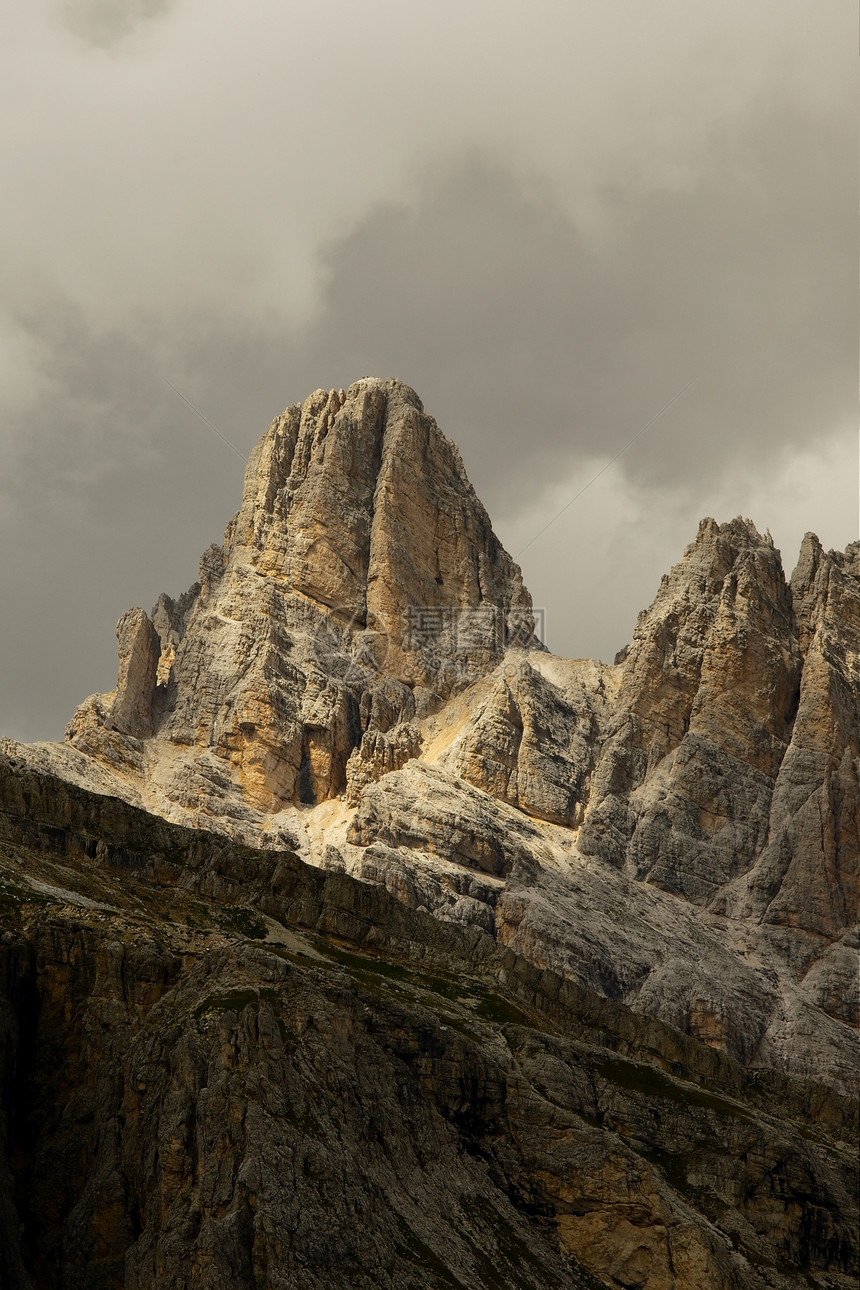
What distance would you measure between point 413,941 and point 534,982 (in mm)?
13066

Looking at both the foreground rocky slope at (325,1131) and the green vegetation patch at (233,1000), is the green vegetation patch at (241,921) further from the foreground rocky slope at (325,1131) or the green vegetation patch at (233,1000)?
the green vegetation patch at (233,1000)

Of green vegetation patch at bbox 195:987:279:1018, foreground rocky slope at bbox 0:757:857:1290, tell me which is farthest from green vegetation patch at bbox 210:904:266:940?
green vegetation patch at bbox 195:987:279:1018

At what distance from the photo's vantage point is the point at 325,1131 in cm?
10088

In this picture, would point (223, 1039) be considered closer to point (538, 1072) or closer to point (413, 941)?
point (538, 1072)

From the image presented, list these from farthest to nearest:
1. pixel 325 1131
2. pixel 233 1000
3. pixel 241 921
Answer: pixel 241 921 < pixel 233 1000 < pixel 325 1131

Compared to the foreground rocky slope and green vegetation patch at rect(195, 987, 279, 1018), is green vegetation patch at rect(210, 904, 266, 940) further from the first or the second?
green vegetation patch at rect(195, 987, 279, 1018)

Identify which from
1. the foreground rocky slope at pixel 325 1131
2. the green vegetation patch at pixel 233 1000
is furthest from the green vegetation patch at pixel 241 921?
the green vegetation patch at pixel 233 1000

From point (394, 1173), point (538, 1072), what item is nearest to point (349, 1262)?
point (394, 1173)

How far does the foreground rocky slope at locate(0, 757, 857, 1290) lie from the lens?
9375cm

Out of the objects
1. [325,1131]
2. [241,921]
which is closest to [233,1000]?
[325,1131]

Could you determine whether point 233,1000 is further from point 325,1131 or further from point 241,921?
point 241,921

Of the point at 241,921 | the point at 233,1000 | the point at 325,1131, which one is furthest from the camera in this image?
the point at 241,921

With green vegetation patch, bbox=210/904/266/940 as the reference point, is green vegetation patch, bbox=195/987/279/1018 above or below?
below

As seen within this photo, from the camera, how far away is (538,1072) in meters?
127
